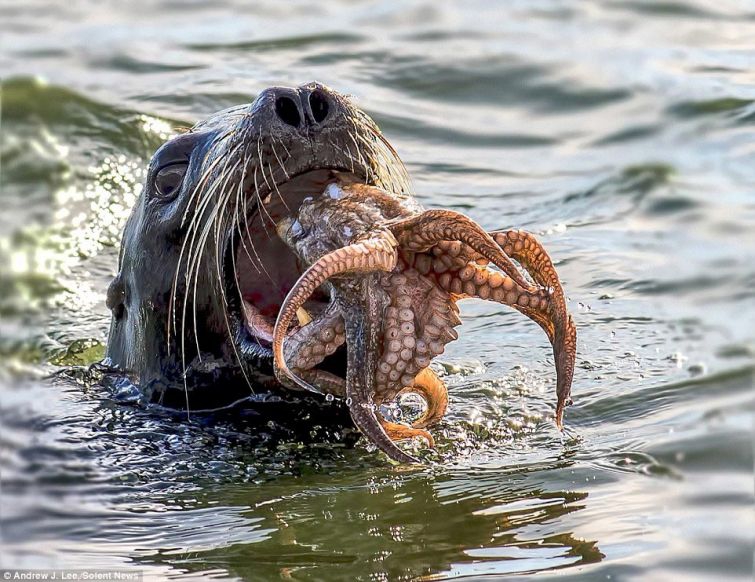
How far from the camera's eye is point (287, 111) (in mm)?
4508

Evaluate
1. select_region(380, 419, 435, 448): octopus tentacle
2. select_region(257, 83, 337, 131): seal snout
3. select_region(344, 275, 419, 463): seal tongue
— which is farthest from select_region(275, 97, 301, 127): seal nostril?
select_region(380, 419, 435, 448): octopus tentacle

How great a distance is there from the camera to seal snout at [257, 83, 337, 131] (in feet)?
14.7

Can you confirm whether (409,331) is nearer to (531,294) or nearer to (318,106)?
(531,294)

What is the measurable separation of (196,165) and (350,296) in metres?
1.15

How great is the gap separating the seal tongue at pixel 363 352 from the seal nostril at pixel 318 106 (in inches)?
28.0

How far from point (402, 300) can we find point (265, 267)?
926 millimetres

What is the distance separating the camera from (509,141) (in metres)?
9.57

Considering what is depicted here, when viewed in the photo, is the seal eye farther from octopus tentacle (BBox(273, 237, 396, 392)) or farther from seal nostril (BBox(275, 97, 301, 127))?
octopus tentacle (BBox(273, 237, 396, 392))

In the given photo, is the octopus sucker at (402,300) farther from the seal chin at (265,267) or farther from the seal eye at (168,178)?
the seal eye at (168,178)

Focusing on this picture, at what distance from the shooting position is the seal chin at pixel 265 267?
461cm

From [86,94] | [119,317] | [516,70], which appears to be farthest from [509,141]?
[119,317]

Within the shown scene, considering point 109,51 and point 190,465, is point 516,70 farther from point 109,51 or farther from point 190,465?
point 190,465

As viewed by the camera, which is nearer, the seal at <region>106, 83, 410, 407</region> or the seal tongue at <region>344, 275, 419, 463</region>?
the seal tongue at <region>344, 275, 419, 463</region>

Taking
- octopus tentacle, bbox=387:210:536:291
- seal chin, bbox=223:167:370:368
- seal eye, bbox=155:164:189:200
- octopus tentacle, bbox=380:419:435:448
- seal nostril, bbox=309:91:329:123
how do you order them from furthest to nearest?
seal eye, bbox=155:164:189:200 → seal chin, bbox=223:167:370:368 → seal nostril, bbox=309:91:329:123 → octopus tentacle, bbox=380:419:435:448 → octopus tentacle, bbox=387:210:536:291
